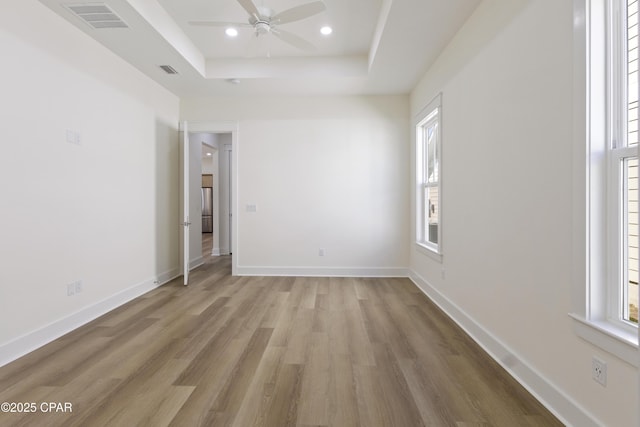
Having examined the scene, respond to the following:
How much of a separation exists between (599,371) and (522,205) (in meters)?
0.99

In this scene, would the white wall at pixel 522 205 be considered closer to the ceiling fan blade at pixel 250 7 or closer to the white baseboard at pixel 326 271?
the white baseboard at pixel 326 271

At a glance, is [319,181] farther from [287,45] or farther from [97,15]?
[97,15]

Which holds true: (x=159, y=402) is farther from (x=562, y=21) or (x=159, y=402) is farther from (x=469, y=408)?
(x=562, y=21)

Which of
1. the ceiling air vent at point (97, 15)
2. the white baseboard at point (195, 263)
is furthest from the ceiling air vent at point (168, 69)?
the white baseboard at point (195, 263)

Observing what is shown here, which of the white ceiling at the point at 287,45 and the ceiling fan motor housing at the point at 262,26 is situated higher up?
the white ceiling at the point at 287,45

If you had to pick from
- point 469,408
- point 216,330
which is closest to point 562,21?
point 469,408

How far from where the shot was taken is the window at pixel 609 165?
4.70ft

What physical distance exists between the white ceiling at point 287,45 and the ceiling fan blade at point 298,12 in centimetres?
43

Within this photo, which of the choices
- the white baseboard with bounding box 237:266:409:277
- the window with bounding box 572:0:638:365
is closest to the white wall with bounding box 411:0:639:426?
the window with bounding box 572:0:638:365

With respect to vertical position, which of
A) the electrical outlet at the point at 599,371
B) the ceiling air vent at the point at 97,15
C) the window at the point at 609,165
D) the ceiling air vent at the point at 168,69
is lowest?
the electrical outlet at the point at 599,371

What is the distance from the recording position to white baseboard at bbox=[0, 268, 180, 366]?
2320 millimetres

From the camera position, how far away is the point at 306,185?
197 inches

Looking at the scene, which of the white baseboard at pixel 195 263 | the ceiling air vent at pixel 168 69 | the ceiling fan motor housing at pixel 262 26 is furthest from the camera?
the white baseboard at pixel 195 263

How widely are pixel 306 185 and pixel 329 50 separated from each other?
6.46ft
